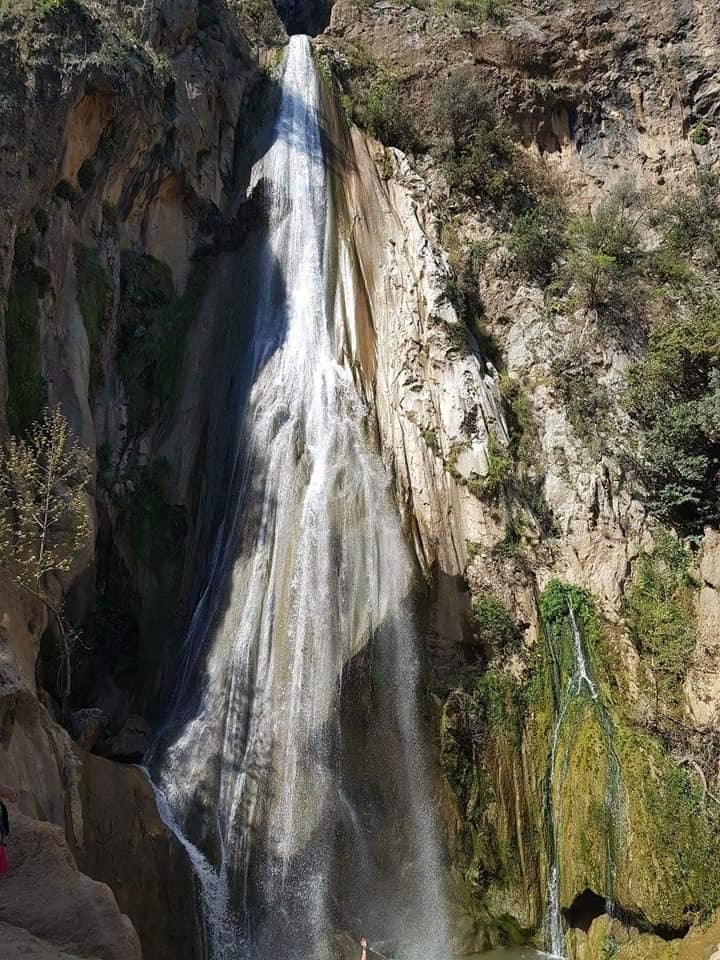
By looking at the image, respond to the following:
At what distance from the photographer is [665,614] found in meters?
16.7

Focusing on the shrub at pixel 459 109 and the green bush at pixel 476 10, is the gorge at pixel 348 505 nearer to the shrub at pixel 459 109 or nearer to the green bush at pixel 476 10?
the shrub at pixel 459 109

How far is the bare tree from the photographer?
1250 cm

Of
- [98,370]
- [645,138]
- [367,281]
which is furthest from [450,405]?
[645,138]

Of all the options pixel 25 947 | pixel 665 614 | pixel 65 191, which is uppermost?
pixel 65 191

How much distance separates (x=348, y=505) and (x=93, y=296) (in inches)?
300

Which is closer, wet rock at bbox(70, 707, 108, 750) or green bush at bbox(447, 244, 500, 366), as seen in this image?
wet rock at bbox(70, 707, 108, 750)

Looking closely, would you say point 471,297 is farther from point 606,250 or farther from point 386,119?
point 386,119

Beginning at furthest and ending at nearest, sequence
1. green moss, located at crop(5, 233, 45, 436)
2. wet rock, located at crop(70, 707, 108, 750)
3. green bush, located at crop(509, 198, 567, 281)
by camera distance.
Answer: green bush, located at crop(509, 198, 567, 281) → green moss, located at crop(5, 233, 45, 436) → wet rock, located at crop(70, 707, 108, 750)

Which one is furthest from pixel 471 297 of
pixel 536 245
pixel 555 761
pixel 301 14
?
pixel 301 14

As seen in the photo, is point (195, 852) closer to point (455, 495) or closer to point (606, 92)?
point (455, 495)

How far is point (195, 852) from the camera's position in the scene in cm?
1318

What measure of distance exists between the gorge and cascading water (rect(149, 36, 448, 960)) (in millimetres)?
65

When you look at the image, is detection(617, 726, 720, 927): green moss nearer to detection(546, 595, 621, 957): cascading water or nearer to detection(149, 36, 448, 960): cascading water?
detection(546, 595, 621, 957): cascading water

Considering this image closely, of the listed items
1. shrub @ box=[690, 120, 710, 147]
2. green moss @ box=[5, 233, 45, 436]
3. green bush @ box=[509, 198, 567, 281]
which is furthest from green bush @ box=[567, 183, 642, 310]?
green moss @ box=[5, 233, 45, 436]
